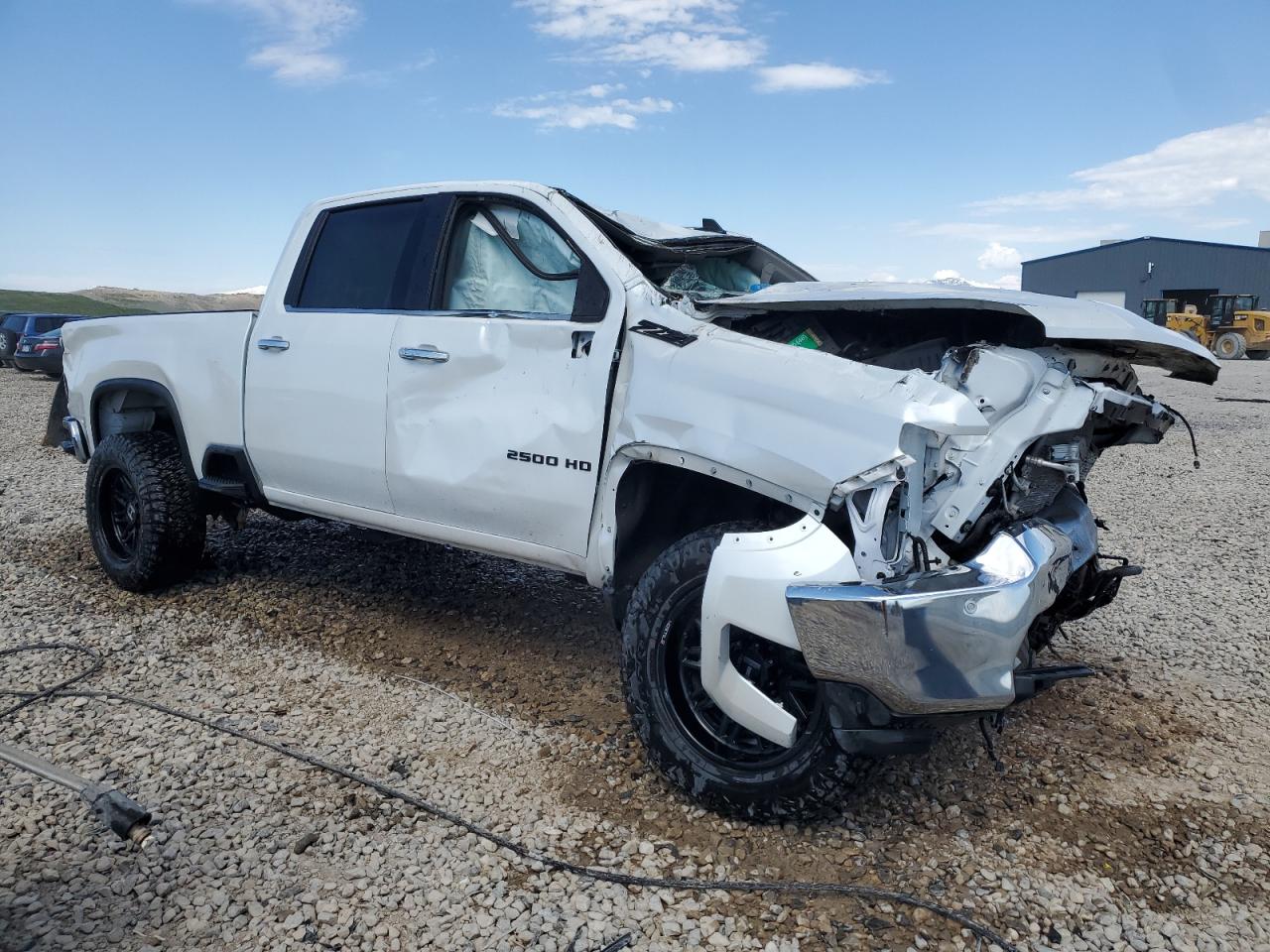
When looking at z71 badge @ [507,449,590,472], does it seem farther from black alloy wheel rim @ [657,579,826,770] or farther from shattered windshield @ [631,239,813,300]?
shattered windshield @ [631,239,813,300]

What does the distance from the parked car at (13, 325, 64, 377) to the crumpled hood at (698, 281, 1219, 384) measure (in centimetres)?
2143

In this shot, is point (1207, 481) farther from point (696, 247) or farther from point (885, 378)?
point (885, 378)

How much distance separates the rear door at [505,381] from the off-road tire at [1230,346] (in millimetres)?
28943

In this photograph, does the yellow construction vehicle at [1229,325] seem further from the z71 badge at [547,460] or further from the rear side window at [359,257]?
the z71 badge at [547,460]

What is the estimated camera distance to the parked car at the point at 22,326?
2195 centimetres

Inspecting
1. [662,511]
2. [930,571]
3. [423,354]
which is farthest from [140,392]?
[930,571]

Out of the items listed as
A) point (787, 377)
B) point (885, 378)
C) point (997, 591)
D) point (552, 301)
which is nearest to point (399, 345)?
point (552, 301)

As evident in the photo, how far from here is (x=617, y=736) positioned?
3.44 meters

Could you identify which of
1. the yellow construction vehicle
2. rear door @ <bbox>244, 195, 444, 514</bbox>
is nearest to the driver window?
rear door @ <bbox>244, 195, 444, 514</bbox>

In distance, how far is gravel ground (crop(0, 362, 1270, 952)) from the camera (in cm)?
245

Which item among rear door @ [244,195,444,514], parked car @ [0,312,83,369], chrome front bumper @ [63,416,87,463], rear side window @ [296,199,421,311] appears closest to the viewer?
rear door @ [244,195,444,514]

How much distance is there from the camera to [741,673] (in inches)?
110

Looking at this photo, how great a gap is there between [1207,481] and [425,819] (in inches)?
315

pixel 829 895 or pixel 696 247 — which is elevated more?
pixel 696 247
